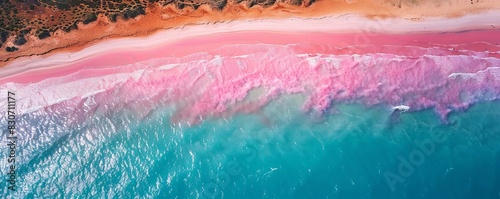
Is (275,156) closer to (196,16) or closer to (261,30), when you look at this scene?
(261,30)

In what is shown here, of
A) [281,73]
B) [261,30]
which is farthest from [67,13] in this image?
[281,73]

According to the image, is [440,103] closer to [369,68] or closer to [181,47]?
[369,68]

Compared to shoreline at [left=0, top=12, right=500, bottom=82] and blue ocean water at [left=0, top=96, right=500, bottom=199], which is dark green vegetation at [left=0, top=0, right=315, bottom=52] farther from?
blue ocean water at [left=0, top=96, right=500, bottom=199]

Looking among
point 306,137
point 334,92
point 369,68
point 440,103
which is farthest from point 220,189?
point 440,103

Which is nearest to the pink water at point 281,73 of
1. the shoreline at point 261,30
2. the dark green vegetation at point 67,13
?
the shoreline at point 261,30

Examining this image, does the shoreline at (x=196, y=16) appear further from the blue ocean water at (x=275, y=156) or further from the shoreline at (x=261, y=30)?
the blue ocean water at (x=275, y=156)

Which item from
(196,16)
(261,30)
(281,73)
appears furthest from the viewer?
(196,16)
